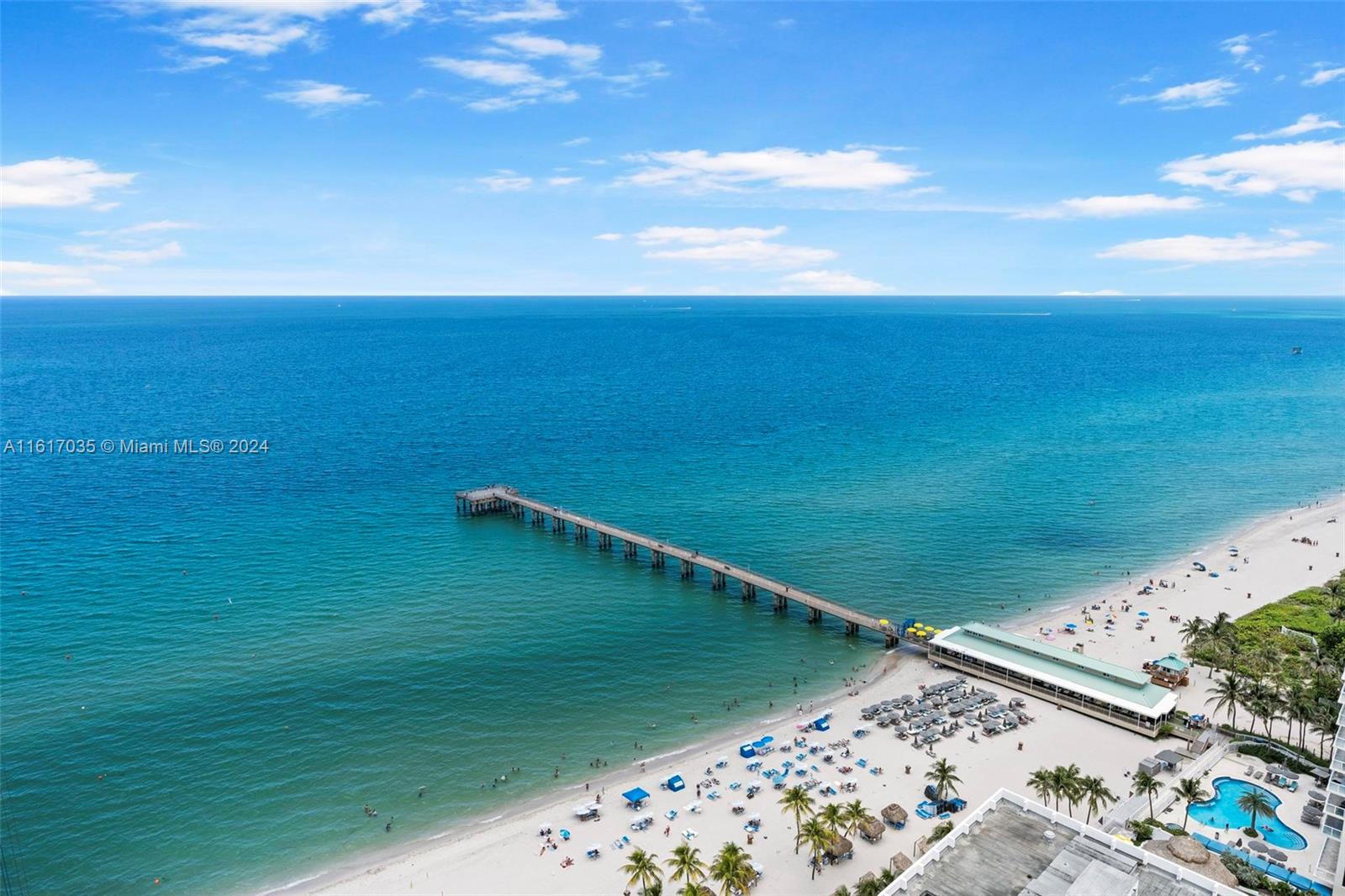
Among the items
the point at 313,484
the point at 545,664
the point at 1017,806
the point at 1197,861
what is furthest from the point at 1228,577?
the point at 313,484

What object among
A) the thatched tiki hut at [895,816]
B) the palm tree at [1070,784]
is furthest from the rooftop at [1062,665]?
the thatched tiki hut at [895,816]

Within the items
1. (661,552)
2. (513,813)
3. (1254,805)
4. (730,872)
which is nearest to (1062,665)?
(1254,805)

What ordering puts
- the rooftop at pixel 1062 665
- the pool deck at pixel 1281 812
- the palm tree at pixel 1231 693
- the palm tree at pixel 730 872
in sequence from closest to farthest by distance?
the palm tree at pixel 730 872 < the pool deck at pixel 1281 812 < the palm tree at pixel 1231 693 < the rooftop at pixel 1062 665

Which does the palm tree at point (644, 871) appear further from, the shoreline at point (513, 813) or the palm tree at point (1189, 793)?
the palm tree at point (1189, 793)

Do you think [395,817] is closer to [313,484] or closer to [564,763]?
[564,763]

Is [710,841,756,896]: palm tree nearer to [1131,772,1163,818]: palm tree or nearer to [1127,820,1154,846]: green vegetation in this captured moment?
[1127,820,1154,846]: green vegetation

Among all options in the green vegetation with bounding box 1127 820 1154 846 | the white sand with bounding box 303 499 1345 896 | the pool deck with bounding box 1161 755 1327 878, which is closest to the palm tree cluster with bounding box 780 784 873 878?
the white sand with bounding box 303 499 1345 896
